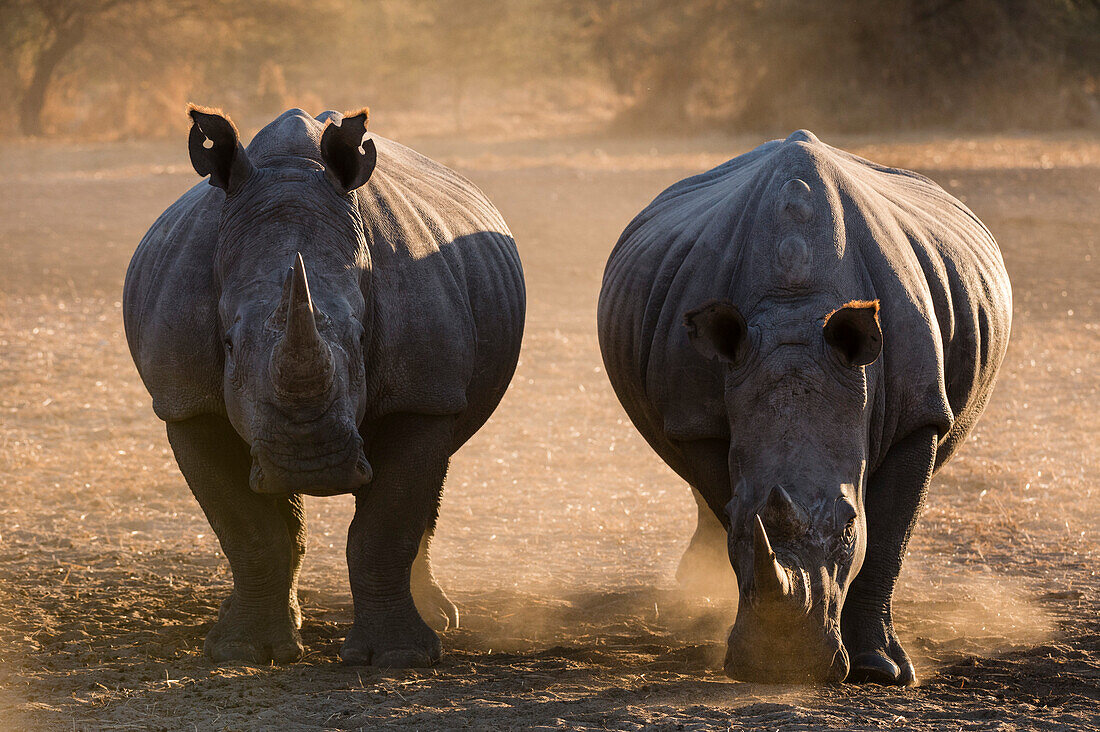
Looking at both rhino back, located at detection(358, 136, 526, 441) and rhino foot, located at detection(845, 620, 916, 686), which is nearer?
rhino foot, located at detection(845, 620, 916, 686)

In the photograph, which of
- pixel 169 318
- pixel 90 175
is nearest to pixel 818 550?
pixel 169 318

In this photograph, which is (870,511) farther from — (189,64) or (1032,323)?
(189,64)

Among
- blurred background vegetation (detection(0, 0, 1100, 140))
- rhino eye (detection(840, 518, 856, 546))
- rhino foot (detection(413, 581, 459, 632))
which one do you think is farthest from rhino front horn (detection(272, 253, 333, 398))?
blurred background vegetation (detection(0, 0, 1100, 140))

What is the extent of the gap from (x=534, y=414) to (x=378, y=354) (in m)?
5.32

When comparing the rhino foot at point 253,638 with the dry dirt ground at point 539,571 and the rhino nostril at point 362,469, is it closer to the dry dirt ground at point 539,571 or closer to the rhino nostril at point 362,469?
the dry dirt ground at point 539,571

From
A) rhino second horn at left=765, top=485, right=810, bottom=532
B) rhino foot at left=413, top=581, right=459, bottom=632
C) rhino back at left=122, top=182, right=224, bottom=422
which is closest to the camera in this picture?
rhino second horn at left=765, top=485, right=810, bottom=532

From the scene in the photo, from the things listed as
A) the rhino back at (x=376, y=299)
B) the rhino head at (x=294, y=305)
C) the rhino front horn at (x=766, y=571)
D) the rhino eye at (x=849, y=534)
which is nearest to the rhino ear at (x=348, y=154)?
the rhino head at (x=294, y=305)

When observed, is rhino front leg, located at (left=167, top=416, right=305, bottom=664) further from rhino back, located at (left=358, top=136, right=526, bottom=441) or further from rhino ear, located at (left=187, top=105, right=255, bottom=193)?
rhino ear, located at (left=187, top=105, right=255, bottom=193)

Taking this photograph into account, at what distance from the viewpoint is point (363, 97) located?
55.7 m

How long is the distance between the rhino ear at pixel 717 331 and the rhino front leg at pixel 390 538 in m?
1.11

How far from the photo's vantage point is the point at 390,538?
5.02 meters

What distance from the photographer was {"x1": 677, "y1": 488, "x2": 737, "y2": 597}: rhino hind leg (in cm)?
635

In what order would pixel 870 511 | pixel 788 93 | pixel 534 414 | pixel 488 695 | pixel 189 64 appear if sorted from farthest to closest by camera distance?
pixel 189 64, pixel 788 93, pixel 534 414, pixel 870 511, pixel 488 695

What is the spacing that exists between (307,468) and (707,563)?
9.09 ft
